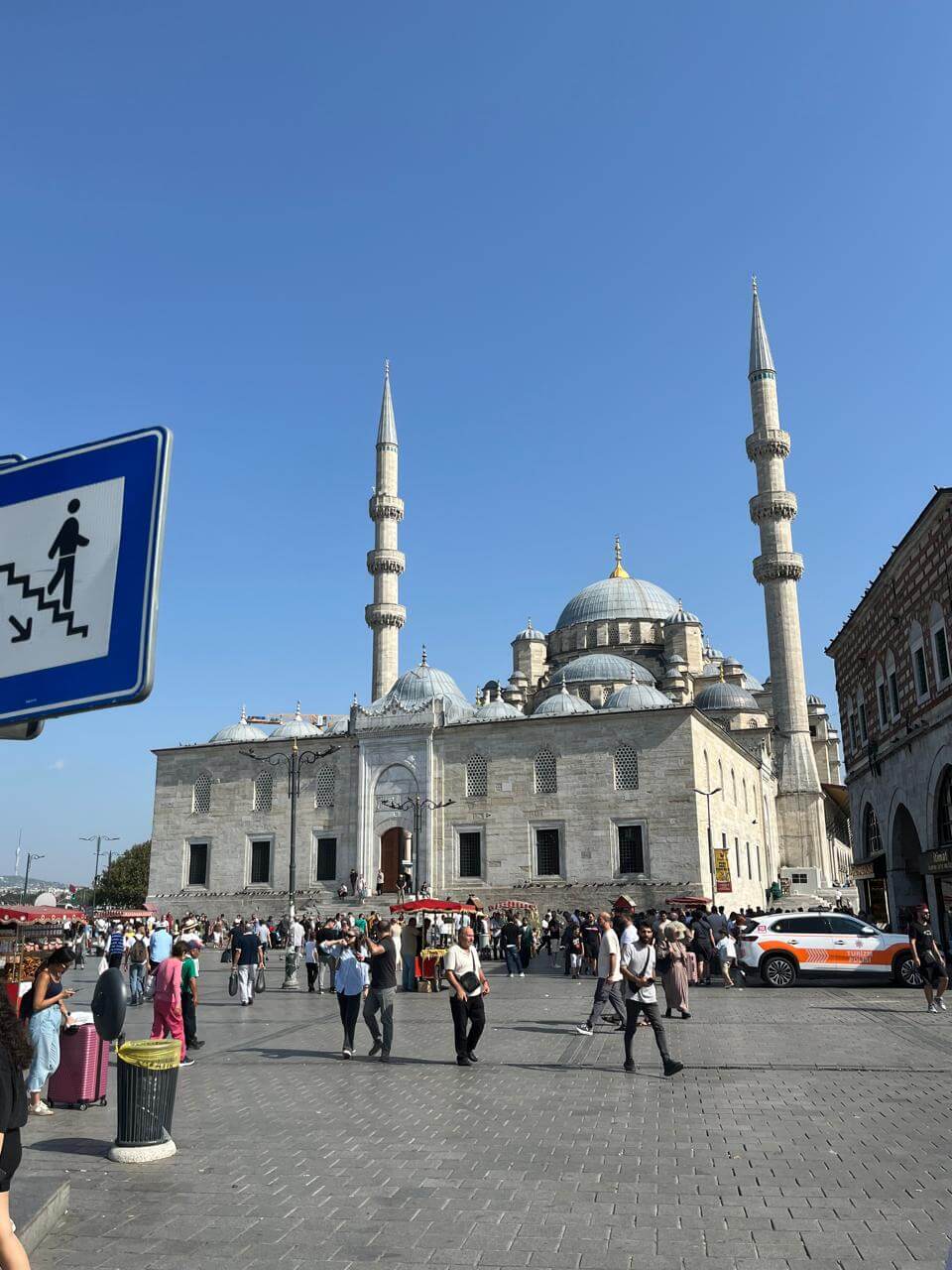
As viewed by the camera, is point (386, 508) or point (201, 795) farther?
point (386, 508)

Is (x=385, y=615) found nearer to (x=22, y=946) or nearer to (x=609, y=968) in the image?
(x=22, y=946)

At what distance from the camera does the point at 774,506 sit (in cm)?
4697

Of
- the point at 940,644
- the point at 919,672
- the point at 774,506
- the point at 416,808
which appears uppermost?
the point at 774,506

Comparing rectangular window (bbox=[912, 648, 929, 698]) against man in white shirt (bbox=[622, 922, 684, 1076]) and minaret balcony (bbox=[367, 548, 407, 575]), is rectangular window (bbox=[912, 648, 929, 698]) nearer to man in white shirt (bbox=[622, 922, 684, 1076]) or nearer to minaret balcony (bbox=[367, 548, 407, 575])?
man in white shirt (bbox=[622, 922, 684, 1076])

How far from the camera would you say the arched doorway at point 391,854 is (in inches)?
1580

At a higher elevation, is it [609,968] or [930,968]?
[609,968]

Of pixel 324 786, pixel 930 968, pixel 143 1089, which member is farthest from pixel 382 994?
pixel 324 786

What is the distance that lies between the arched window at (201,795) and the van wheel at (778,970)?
30525mm

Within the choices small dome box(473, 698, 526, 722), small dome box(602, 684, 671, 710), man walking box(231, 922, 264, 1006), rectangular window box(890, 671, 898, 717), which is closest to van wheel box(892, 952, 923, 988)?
rectangular window box(890, 671, 898, 717)

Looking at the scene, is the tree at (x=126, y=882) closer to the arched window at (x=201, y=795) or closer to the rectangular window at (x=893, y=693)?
the arched window at (x=201, y=795)

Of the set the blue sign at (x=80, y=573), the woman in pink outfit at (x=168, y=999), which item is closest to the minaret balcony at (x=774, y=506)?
the woman in pink outfit at (x=168, y=999)

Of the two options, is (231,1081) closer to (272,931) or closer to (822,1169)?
(822,1169)

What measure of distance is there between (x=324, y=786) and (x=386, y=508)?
15225 mm

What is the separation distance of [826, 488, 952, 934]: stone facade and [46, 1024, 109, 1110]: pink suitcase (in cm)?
1596
